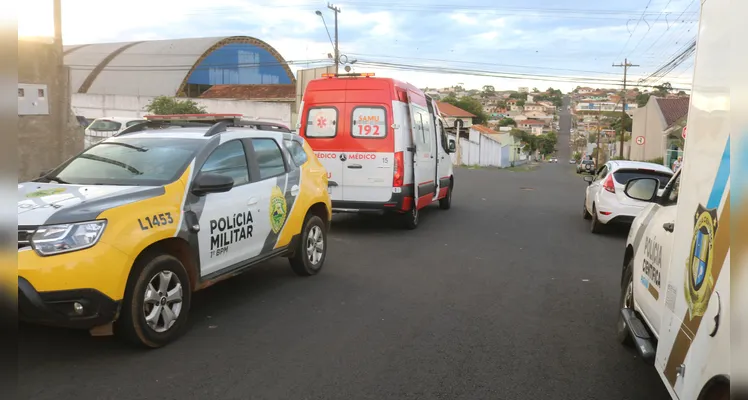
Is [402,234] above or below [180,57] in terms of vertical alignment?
below

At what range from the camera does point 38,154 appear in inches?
506

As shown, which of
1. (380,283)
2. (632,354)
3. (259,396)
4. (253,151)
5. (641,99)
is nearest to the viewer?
(259,396)

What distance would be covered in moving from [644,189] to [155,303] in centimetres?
404

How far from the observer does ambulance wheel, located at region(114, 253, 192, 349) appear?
14.7 ft

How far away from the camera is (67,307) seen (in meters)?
4.11

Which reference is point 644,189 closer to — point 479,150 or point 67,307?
point 67,307

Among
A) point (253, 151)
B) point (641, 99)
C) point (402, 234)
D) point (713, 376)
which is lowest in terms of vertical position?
point (402, 234)

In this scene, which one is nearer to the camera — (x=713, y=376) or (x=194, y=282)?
(x=713, y=376)

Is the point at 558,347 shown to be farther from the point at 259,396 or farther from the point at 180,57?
the point at 180,57

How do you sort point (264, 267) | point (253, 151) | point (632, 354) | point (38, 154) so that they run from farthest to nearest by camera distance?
point (38, 154)
point (264, 267)
point (253, 151)
point (632, 354)

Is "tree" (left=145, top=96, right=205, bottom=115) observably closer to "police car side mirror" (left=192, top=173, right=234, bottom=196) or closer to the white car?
the white car

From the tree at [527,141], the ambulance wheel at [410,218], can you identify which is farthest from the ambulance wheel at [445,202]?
the tree at [527,141]

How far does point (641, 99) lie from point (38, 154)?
87879mm

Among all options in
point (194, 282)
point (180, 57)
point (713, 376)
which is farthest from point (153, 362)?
point (180, 57)
